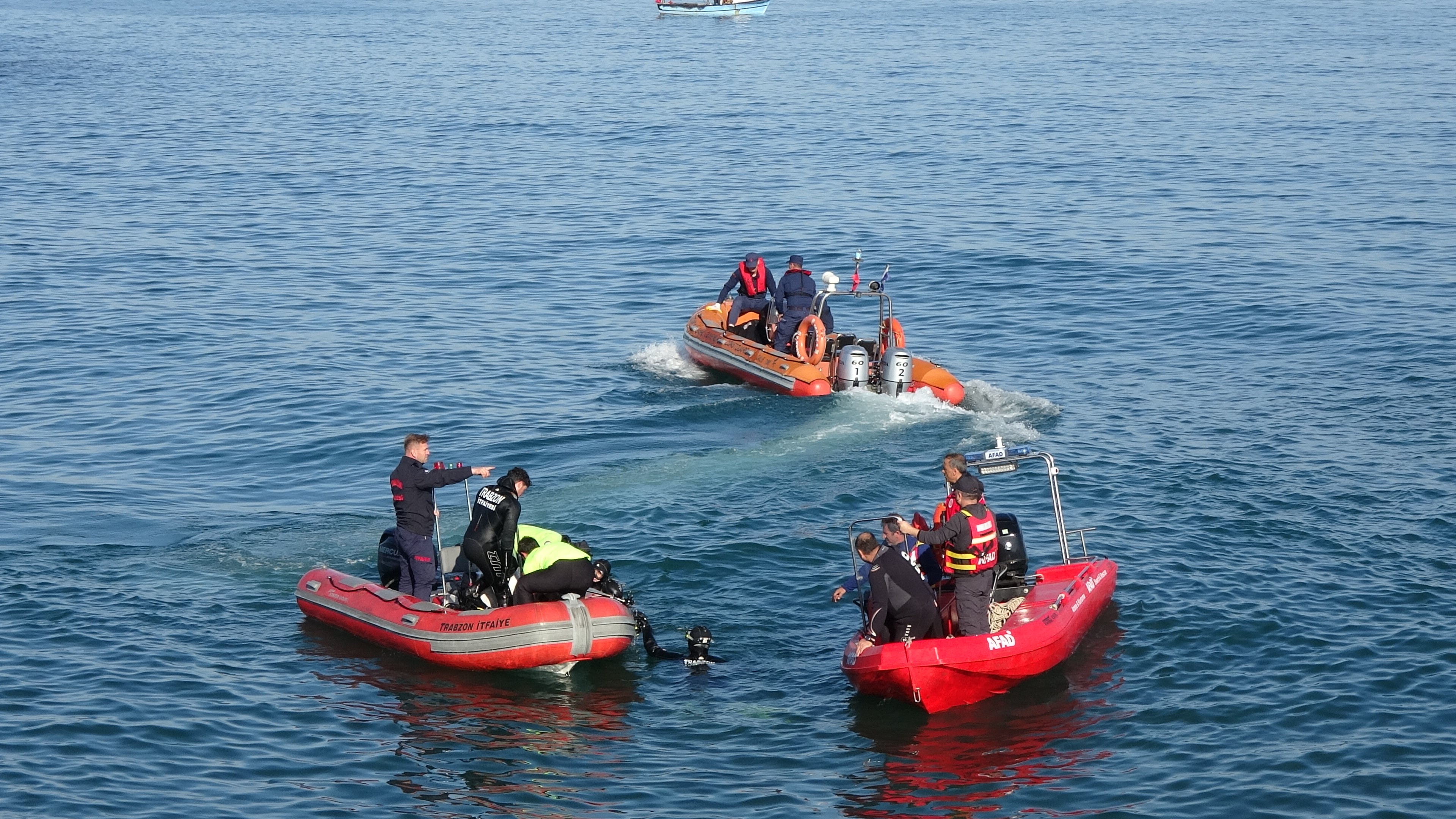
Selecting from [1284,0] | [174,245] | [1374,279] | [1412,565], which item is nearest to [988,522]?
[1412,565]

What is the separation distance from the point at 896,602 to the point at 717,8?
7804 centimetres

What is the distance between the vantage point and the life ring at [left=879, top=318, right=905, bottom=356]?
794 inches

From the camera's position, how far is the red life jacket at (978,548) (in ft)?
37.7

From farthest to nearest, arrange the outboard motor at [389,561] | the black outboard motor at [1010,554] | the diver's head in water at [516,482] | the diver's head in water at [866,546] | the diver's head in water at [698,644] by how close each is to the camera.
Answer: the outboard motor at [389,561]
the black outboard motor at [1010,554]
the diver's head in water at [698,644]
the diver's head in water at [516,482]
the diver's head in water at [866,546]

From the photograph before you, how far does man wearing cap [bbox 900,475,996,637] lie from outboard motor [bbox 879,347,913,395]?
784cm

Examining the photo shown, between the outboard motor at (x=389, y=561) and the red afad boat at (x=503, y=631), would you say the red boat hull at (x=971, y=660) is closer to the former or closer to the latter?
the red afad boat at (x=503, y=631)

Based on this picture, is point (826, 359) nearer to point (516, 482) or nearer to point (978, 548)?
point (516, 482)

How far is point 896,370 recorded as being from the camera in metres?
19.5

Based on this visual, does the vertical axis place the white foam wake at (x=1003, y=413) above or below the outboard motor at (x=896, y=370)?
below

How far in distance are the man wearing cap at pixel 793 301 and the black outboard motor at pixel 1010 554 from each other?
26.9 feet

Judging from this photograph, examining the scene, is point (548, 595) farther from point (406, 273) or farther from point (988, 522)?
point (406, 273)

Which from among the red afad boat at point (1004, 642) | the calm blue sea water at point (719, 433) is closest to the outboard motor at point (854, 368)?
the calm blue sea water at point (719, 433)

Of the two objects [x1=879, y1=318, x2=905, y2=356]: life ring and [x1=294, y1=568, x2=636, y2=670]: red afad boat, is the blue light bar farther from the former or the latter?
[x1=879, y1=318, x2=905, y2=356]: life ring

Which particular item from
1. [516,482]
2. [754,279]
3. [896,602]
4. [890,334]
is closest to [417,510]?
[516,482]
